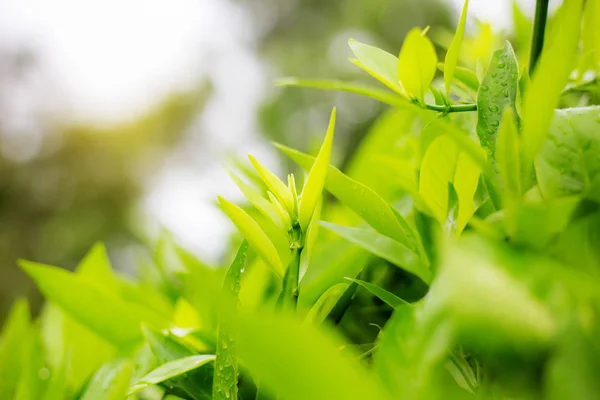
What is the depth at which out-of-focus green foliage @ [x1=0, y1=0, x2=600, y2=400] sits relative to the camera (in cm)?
18

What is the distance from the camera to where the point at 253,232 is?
0.30 metres

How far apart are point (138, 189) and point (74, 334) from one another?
380 inches

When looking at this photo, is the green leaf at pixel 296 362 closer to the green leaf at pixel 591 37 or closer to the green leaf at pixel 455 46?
the green leaf at pixel 455 46

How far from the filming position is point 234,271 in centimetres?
31

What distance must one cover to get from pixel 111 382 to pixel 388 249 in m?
0.24

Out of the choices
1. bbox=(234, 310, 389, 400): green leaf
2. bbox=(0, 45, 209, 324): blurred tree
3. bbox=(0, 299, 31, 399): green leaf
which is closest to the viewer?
bbox=(234, 310, 389, 400): green leaf

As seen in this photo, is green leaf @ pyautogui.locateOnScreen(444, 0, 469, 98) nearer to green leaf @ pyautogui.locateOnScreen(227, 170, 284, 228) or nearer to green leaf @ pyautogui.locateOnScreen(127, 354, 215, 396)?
green leaf @ pyautogui.locateOnScreen(227, 170, 284, 228)

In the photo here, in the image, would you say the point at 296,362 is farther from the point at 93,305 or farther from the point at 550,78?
the point at 93,305

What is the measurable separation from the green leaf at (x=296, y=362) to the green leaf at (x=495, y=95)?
18 centimetres

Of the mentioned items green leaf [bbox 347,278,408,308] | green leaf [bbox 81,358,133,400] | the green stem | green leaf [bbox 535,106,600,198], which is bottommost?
green leaf [bbox 81,358,133,400]

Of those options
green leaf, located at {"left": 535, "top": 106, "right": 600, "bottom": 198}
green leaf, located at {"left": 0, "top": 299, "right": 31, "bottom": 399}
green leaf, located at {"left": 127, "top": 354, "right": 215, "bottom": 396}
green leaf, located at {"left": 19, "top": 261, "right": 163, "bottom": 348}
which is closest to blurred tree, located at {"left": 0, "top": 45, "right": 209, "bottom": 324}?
green leaf, located at {"left": 0, "top": 299, "right": 31, "bottom": 399}

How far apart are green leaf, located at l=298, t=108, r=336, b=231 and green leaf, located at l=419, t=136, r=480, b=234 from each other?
69 mm

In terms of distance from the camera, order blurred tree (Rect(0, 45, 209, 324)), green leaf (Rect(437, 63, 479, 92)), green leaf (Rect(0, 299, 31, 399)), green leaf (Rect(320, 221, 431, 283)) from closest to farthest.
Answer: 1. green leaf (Rect(320, 221, 431, 283))
2. green leaf (Rect(437, 63, 479, 92))
3. green leaf (Rect(0, 299, 31, 399))
4. blurred tree (Rect(0, 45, 209, 324))

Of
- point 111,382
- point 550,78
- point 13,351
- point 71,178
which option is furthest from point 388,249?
point 71,178
